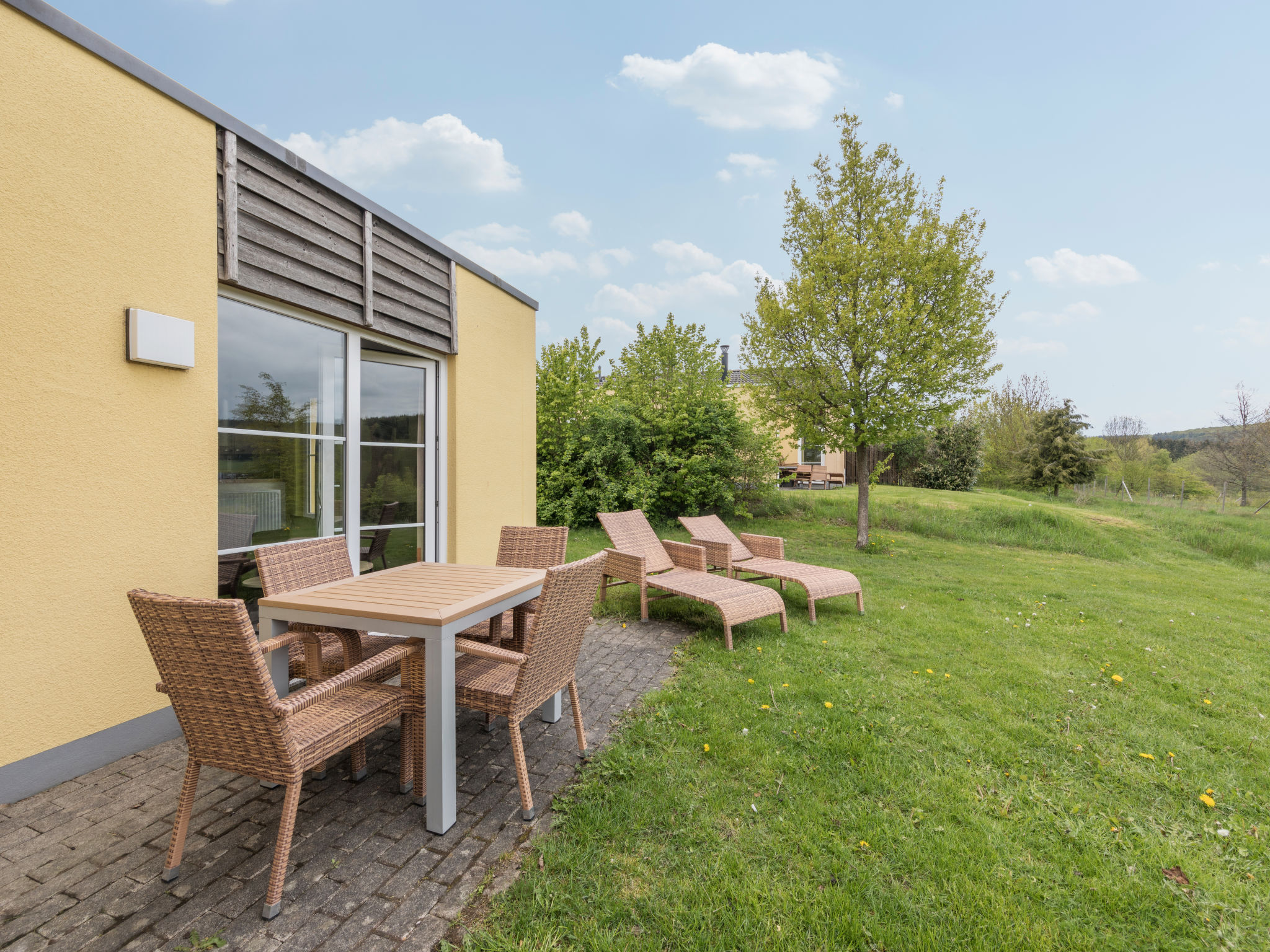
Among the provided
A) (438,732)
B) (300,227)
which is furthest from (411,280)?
(438,732)

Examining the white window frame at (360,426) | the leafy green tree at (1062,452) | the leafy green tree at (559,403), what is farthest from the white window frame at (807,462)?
the white window frame at (360,426)

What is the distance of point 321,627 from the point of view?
2584 mm

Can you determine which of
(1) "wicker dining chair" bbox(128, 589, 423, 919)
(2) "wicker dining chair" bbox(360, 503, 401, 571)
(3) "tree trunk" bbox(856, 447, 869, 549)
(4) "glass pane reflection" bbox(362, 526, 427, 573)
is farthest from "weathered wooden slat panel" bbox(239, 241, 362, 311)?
(3) "tree trunk" bbox(856, 447, 869, 549)

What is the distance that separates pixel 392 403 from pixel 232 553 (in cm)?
189

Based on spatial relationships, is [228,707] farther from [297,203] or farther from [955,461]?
[955,461]

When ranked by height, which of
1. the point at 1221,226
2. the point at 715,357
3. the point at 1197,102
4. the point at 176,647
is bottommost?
the point at 176,647

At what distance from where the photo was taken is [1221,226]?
1003 centimetres

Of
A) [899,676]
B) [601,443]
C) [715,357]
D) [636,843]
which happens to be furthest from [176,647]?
[715,357]

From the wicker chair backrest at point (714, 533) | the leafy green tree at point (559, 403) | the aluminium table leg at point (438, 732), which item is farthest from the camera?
the leafy green tree at point (559, 403)

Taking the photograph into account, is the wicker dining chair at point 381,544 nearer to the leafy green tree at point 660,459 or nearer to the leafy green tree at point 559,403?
the leafy green tree at point 660,459

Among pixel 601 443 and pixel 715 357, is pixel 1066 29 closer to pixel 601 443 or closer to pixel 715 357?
pixel 715 357

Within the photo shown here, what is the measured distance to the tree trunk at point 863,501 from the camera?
31.8ft

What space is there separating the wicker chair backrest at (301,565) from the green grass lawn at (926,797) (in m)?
1.88

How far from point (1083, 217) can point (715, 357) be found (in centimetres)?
844
